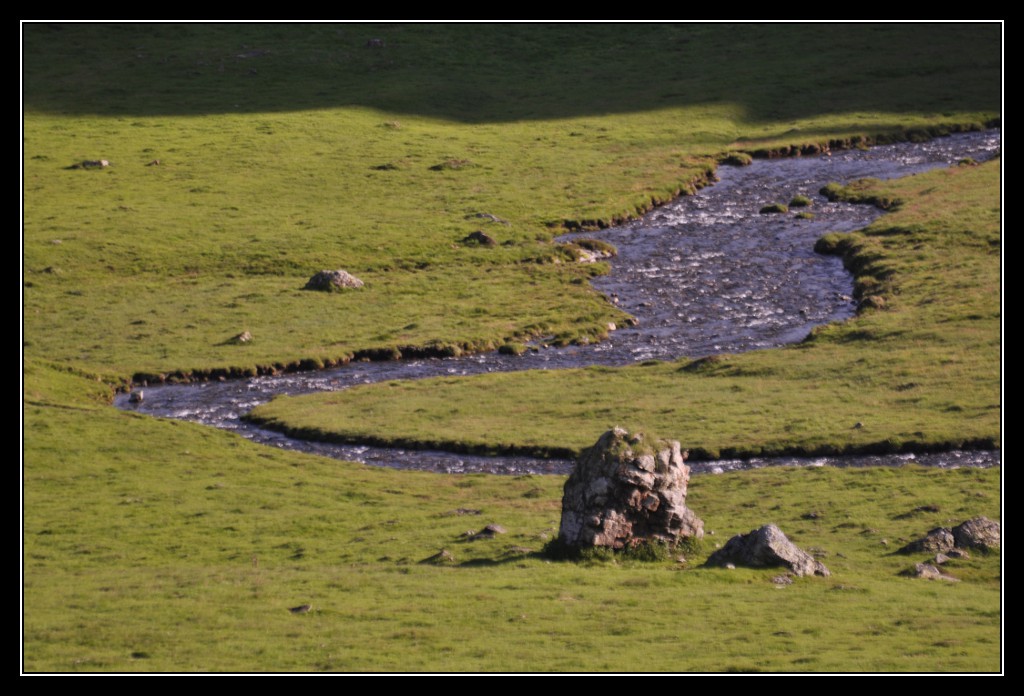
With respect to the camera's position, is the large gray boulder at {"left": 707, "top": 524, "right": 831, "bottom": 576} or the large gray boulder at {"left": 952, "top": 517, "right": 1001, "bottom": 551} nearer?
the large gray boulder at {"left": 707, "top": 524, "right": 831, "bottom": 576}

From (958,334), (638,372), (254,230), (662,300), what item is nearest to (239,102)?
(254,230)

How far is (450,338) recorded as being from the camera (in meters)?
65.7

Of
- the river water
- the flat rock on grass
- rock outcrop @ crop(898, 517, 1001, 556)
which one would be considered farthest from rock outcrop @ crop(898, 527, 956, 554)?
the river water

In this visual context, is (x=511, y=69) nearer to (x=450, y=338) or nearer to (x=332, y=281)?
(x=332, y=281)

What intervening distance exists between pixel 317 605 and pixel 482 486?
1575 centimetres

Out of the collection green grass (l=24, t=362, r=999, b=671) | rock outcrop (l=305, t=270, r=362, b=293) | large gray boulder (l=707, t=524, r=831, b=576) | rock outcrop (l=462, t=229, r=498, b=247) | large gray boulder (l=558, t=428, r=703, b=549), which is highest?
rock outcrop (l=462, t=229, r=498, b=247)

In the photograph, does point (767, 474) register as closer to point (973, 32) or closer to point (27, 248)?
point (27, 248)

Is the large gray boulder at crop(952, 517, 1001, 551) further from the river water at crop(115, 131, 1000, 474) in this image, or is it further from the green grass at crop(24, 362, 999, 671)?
the river water at crop(115, 131, 1000, 474)

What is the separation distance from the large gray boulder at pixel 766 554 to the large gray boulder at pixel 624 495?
2080 millimetres

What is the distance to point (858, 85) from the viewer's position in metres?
121

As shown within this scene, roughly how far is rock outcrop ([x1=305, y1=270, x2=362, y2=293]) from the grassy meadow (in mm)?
1293

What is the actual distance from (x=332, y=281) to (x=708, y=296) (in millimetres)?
22408

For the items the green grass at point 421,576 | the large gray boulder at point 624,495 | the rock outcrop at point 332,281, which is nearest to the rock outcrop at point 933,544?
the green grass at point 421,576

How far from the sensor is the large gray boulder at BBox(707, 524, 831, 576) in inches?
1286
